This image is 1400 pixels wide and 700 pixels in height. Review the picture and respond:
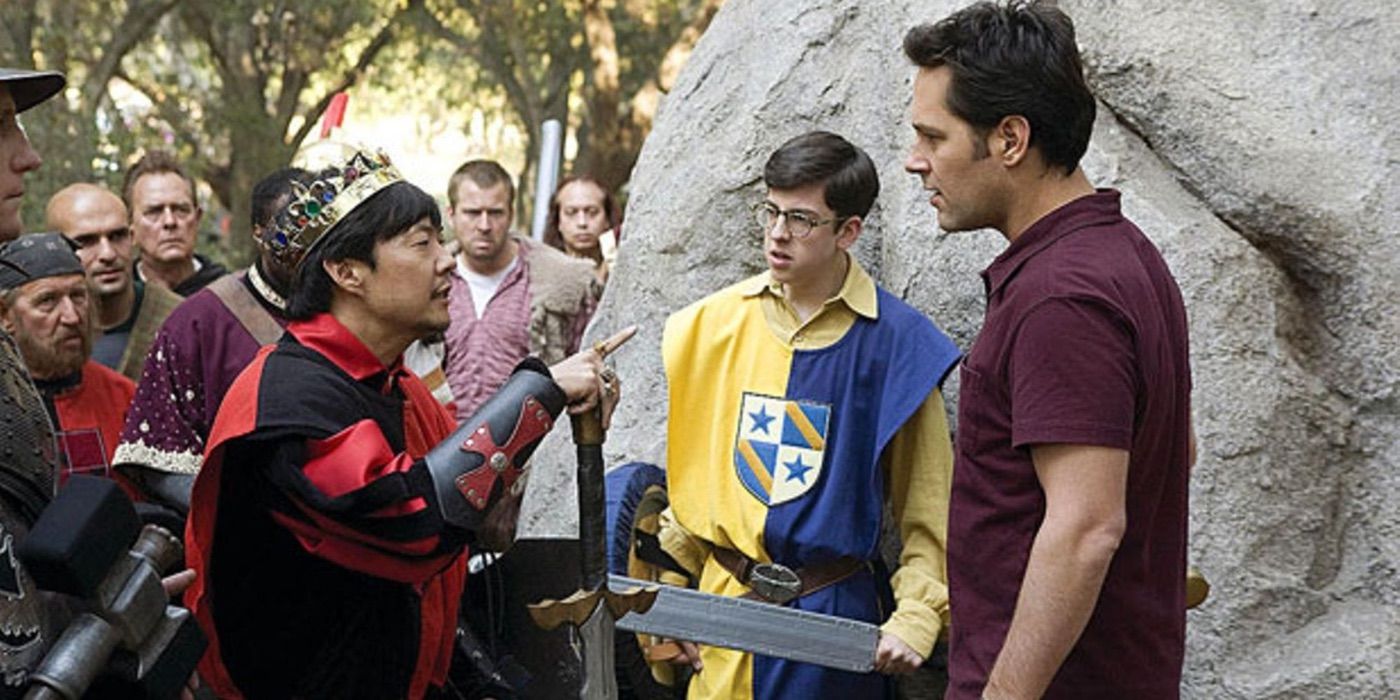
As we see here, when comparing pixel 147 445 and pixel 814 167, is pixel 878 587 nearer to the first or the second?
pixel 814 167

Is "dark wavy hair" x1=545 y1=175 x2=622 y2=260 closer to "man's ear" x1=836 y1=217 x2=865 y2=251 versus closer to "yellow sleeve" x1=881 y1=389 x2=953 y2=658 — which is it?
"man's ear" x1=836 y1=217 x2=865 y2=251

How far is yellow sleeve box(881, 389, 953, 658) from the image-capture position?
4.73 metres

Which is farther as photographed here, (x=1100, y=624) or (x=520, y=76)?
(x=520, y=76)

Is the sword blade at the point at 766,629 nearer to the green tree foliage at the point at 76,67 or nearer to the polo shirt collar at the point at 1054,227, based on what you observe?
the polo shirt collar at the point at 1054,227

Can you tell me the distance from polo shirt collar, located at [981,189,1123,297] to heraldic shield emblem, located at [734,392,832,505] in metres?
1.34

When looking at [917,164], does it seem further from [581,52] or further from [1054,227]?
[581,52]

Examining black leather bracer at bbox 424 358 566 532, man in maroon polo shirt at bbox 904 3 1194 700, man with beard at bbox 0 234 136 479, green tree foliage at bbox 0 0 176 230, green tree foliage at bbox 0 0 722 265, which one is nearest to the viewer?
man in maroon polo shirt at bbox 904 3 1194 700

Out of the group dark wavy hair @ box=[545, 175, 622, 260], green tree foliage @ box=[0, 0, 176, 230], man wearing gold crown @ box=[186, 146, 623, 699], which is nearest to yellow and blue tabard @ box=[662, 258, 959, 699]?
man wearing gold crown @ box=[186, 146, 623, 699]

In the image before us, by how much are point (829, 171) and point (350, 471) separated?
1.64m

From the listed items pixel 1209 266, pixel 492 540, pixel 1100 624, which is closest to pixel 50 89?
pixel 492 540

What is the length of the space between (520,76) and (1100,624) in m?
19.1

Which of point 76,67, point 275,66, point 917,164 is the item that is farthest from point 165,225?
point 275,66

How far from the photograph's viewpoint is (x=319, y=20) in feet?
64.6

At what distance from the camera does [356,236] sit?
403cm
